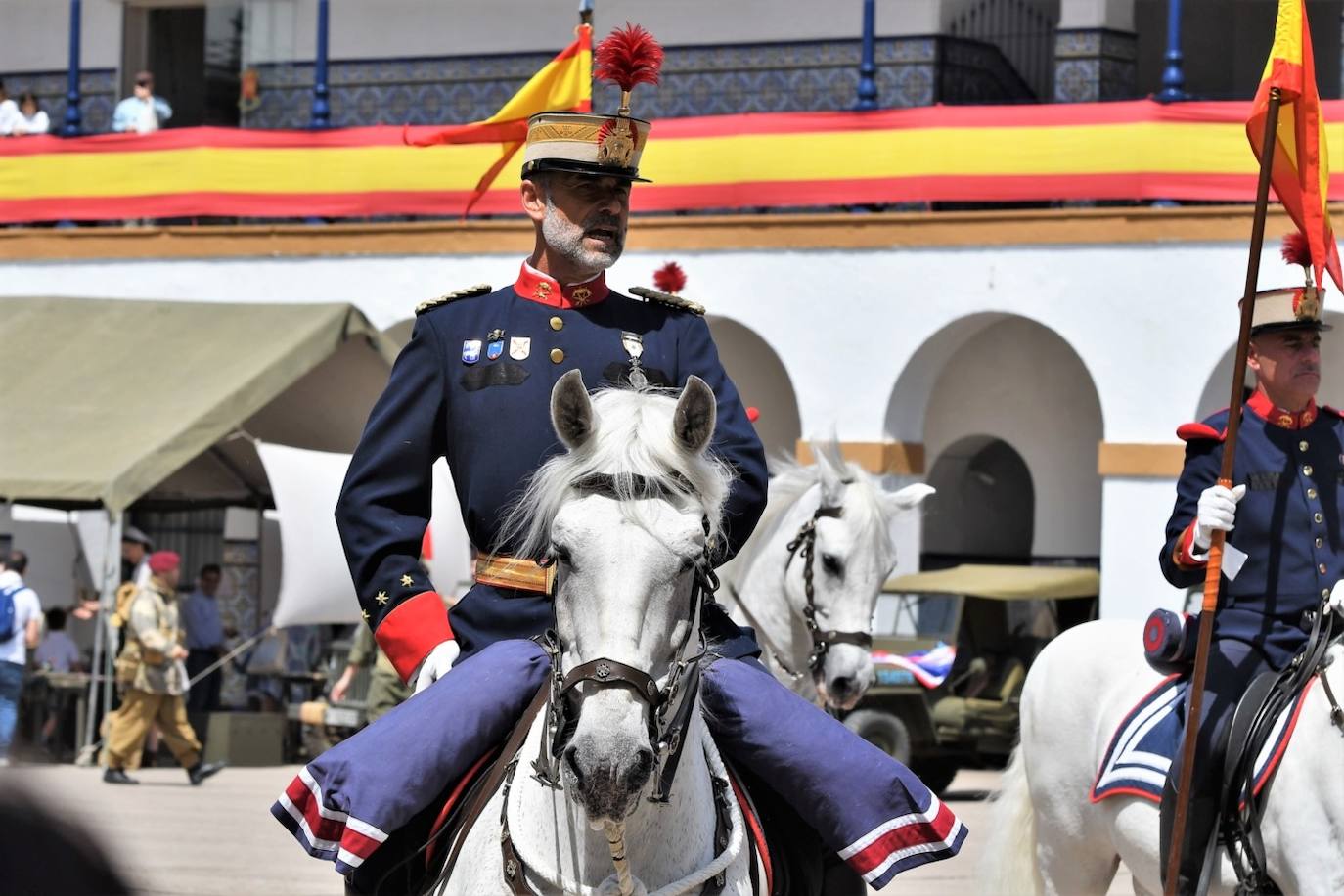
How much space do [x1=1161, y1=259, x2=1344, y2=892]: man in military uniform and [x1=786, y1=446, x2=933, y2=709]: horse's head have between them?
2.09 meters

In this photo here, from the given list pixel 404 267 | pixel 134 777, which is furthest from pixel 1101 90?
pixel 134 777

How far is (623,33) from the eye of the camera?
181 inches

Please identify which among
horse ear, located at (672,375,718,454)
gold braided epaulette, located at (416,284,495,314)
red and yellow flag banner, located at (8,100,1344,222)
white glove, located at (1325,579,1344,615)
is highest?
red and yellow flag banner, located at (8,100,1344,222)

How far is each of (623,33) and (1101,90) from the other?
16426 millimetres

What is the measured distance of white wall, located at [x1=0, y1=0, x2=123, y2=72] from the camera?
24609mm

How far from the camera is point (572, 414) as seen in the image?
12.1 feet

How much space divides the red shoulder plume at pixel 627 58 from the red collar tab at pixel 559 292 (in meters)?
0.43

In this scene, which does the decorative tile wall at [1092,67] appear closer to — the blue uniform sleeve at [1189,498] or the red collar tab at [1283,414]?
the red collar tab at [1283,414]

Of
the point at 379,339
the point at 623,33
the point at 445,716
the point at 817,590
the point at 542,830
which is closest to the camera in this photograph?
the point at 542,830

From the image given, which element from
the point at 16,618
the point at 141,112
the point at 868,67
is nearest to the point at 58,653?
the point at 16,618

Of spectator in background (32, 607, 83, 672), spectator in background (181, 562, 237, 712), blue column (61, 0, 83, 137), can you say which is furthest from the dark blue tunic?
blue column (61, 0, 83, 137)

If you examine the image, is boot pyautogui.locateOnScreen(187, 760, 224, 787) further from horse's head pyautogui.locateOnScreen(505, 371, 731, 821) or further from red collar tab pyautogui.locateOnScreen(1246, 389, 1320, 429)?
horse's head pyautogui.locateOnScreen(505, 371, 731, 821)

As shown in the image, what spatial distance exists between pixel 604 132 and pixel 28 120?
19.7 meters

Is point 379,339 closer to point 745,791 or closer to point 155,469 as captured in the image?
point 155,469
